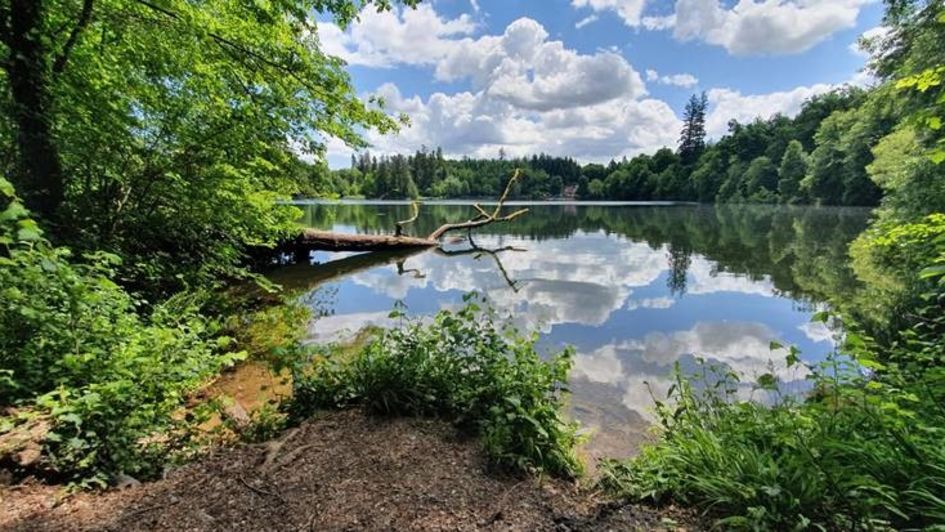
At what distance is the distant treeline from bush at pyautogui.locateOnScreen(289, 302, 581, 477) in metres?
5.11

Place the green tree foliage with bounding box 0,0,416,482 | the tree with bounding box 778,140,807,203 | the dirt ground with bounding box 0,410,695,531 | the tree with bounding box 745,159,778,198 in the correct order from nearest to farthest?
the dirt ground with bounding box 0,410,695,531, the green tree foliage with bounding box 0,0,416,482, the tree with bounding box 778,140,807,203, the tree with bounding box 745,159,778,198

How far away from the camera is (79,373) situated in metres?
2.78

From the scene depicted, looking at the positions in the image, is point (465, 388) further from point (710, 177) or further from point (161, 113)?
point (710, 177)

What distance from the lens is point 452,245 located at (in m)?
19.8

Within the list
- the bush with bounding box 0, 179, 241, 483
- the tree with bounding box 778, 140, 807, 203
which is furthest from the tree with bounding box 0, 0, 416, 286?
the tree with bounding box 778, 140, 807, 203

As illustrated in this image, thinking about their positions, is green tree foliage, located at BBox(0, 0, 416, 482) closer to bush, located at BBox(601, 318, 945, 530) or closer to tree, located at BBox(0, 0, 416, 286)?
tree, located at BBox(0, 0, 416, 286)

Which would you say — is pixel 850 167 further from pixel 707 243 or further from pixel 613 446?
pixel 613 446

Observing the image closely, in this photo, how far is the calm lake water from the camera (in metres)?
5.71

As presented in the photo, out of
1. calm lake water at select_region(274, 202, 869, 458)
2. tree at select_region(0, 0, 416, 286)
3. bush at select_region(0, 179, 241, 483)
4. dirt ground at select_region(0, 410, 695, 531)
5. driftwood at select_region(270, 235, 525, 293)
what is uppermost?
tree at select_region(0, 0, 416, 286)

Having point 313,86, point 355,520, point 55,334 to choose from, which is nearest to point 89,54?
point 313,86

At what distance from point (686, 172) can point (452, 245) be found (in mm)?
78317

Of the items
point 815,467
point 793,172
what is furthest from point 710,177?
point 815,467

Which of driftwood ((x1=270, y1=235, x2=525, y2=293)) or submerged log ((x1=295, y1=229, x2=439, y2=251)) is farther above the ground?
submerged log ((x1=295, y1=229, x2=439, y2=251))

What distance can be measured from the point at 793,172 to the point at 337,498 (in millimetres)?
65451
